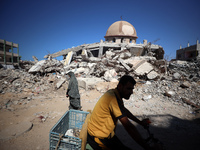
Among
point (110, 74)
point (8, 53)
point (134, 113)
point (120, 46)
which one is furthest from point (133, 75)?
point (8, 53)

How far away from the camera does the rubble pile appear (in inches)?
221

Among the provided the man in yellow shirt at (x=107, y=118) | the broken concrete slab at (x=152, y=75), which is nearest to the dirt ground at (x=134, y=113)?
the man in yellow shirt at (x=107, y=118)

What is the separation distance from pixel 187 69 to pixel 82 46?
1056cm

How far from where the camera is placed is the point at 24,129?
9.85 ft

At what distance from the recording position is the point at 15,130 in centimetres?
293

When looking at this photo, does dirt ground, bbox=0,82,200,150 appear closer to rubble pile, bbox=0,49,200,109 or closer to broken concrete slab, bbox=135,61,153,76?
rubble pile, bbox=0,49,200,109

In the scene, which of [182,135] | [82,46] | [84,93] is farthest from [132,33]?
[182,135]

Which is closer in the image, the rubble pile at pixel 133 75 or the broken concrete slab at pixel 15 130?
the broken concrete slab at pixel 15 130

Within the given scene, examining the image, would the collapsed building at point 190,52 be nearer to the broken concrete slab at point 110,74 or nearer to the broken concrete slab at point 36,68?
the broken concrete slab at point 110,74

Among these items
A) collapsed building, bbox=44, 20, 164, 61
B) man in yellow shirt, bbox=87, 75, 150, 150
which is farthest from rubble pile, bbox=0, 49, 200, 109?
man in yellow shirt, bbox=87, 75, 150, 150

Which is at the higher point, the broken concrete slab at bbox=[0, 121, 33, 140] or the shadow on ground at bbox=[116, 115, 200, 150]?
the broken concrete slab at bbox=[0, 121, 33, 140]

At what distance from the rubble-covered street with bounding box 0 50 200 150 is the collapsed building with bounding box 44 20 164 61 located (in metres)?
1.26

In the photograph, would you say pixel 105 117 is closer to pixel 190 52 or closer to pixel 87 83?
pixel 87 83

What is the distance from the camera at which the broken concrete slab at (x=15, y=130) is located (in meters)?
2.69
